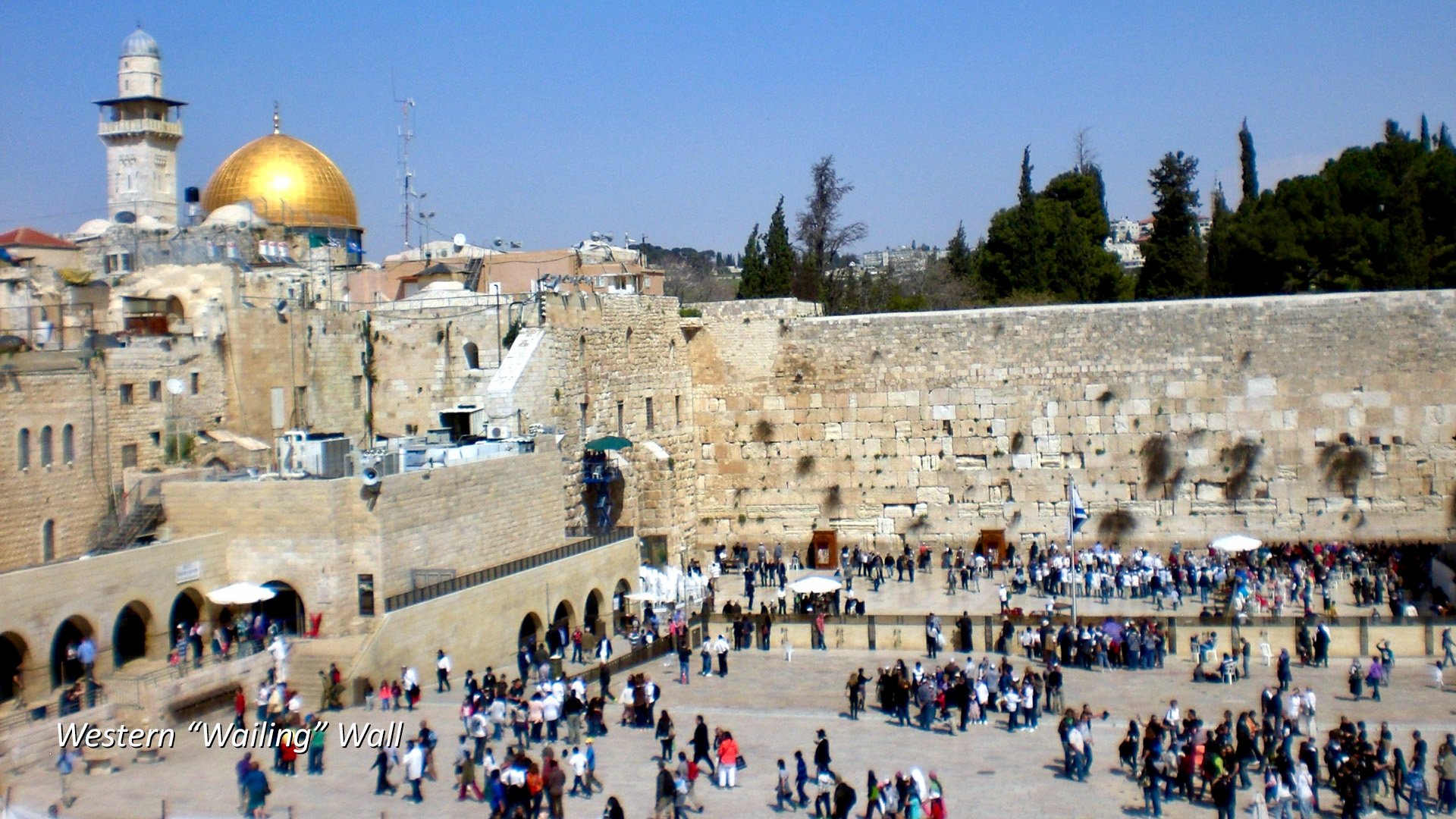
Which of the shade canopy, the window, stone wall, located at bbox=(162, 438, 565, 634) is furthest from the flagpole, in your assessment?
the window

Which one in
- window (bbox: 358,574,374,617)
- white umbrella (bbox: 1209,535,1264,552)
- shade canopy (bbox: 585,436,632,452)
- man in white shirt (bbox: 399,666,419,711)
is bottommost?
man in white shirt (bbox: 399,666,419,711)

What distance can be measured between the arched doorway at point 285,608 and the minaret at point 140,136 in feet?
39.6

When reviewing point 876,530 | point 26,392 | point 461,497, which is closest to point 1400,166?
point 876,530

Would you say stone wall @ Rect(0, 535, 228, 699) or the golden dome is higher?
the golden dome

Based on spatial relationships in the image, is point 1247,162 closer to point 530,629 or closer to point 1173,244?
point 1173,244

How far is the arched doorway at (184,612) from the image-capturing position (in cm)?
1647

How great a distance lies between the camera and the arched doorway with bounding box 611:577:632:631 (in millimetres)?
20531

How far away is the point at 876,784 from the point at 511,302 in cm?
1225

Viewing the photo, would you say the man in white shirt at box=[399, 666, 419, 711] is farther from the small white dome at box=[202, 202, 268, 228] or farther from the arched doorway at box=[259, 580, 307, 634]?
the small white dome at box=[202, 202, 268, 228]

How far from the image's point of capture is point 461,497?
1862cm

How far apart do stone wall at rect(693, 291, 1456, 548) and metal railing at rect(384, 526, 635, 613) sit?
4.78 meters

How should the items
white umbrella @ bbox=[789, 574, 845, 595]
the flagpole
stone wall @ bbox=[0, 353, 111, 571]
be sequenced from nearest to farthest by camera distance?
stone wall @ bbox=[0, 353, 111, 571]
the flagpole
white umbrella @ bbox=[789, 574, 845, 595]

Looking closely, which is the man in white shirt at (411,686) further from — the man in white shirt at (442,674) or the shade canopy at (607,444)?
the shade canopy at (607,444)

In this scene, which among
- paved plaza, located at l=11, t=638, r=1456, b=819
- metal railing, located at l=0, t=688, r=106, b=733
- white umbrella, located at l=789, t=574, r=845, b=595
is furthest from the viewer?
white umbrella, located at l=789, t=574, r=845, b=595
